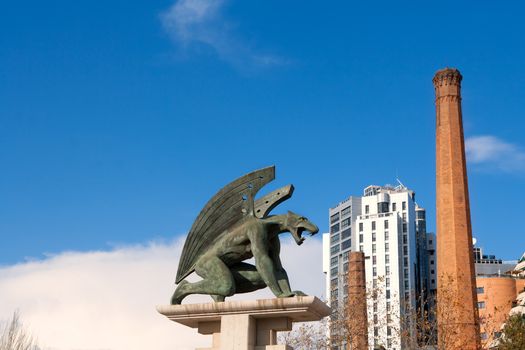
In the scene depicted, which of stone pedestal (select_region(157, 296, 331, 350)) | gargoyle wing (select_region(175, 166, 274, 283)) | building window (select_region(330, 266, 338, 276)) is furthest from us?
building window (select_region(330, 266, 338, 276))

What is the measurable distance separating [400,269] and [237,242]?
6689 cm

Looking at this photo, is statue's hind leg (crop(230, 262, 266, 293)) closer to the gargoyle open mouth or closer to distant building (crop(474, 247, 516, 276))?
the gargoyle open mouth

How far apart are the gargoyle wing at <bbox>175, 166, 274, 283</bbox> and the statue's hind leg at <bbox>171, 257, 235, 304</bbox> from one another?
22 cm

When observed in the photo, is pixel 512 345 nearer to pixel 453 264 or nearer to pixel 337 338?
pixel 337 338

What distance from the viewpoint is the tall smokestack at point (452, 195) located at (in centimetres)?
4359

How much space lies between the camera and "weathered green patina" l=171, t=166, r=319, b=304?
926 cm

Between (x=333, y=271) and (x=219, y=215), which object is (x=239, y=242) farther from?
(x=333, y=271)

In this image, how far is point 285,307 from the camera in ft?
28.6

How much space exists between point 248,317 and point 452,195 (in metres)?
38.0

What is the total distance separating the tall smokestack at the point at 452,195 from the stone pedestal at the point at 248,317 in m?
34.9

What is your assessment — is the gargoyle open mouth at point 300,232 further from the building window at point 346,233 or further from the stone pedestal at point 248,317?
the building window at point 346,233

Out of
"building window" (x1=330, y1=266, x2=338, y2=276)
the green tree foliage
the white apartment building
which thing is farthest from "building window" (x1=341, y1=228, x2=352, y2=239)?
the green tree foliage

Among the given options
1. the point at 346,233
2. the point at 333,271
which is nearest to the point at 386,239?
the point at 346,233

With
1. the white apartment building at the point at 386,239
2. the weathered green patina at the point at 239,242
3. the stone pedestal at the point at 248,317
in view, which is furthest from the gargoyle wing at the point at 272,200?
the white apartment building at the point at 386,239
